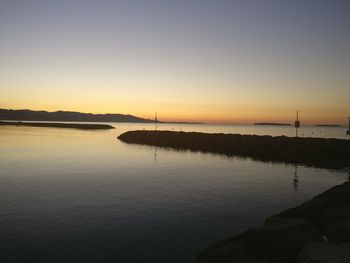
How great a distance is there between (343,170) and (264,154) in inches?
627

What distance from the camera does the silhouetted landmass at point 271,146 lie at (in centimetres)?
4466

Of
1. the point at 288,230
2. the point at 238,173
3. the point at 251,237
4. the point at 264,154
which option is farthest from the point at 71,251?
the point at 264,154

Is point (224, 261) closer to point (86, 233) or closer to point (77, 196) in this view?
point (86, 233)

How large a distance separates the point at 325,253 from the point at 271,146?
49.0 metres

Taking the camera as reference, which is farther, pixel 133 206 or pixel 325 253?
pixel 133 206

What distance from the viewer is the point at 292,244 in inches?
354

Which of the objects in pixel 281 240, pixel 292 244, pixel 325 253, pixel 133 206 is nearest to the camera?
pixel 325 253

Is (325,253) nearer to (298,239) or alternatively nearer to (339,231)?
(298,239)

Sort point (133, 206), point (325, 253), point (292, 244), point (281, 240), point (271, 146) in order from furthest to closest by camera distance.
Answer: point (271, 146)
point (133, 206)
point (281, 240)
point (292, 244)
point (325, 253)

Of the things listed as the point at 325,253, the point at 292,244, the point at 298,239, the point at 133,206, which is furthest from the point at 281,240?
the point at 133,206

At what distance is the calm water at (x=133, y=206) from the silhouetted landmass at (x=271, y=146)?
962cm

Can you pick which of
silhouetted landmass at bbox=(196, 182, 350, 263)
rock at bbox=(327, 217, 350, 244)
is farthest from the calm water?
rock at bbox=(327, 217, 350, 244)

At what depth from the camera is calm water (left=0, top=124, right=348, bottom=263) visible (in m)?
13.0

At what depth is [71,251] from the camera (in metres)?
12.6
